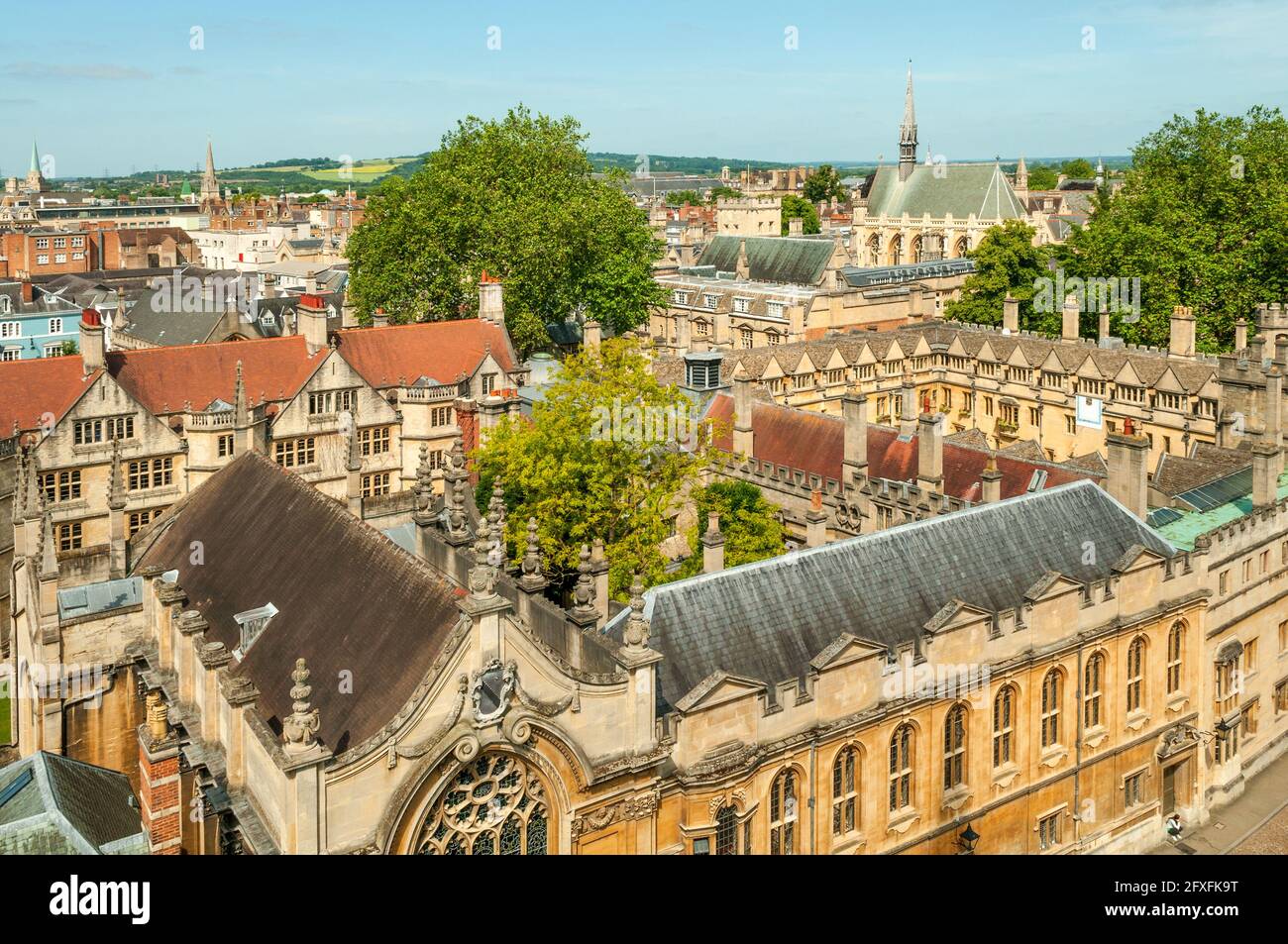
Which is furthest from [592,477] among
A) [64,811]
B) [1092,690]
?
[64,811]

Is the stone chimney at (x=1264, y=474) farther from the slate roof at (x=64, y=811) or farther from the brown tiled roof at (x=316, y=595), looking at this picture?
the slate roof at (x=64, y=811)

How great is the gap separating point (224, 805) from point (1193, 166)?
2756 inches

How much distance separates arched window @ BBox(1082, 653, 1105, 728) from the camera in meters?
28.1

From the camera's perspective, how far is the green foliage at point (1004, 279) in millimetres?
72375

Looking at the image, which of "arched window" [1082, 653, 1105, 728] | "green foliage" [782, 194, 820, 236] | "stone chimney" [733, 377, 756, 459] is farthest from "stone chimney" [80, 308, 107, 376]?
"green foliage" [782, 194, 820, 236]

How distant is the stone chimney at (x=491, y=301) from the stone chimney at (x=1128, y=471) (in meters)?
30.3

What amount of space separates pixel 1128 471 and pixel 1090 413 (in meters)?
21.2

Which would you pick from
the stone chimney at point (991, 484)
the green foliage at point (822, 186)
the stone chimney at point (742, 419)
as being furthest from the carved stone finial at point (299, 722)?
the green foliage at point (822, 186)

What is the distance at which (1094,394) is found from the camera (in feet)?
176

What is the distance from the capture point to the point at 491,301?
55344 millimetres

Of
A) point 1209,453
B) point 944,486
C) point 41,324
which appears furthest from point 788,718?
point 41,324

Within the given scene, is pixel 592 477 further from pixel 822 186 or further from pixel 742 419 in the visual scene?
pixel 822 186

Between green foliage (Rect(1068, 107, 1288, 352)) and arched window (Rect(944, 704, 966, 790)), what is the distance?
44.3 meters
